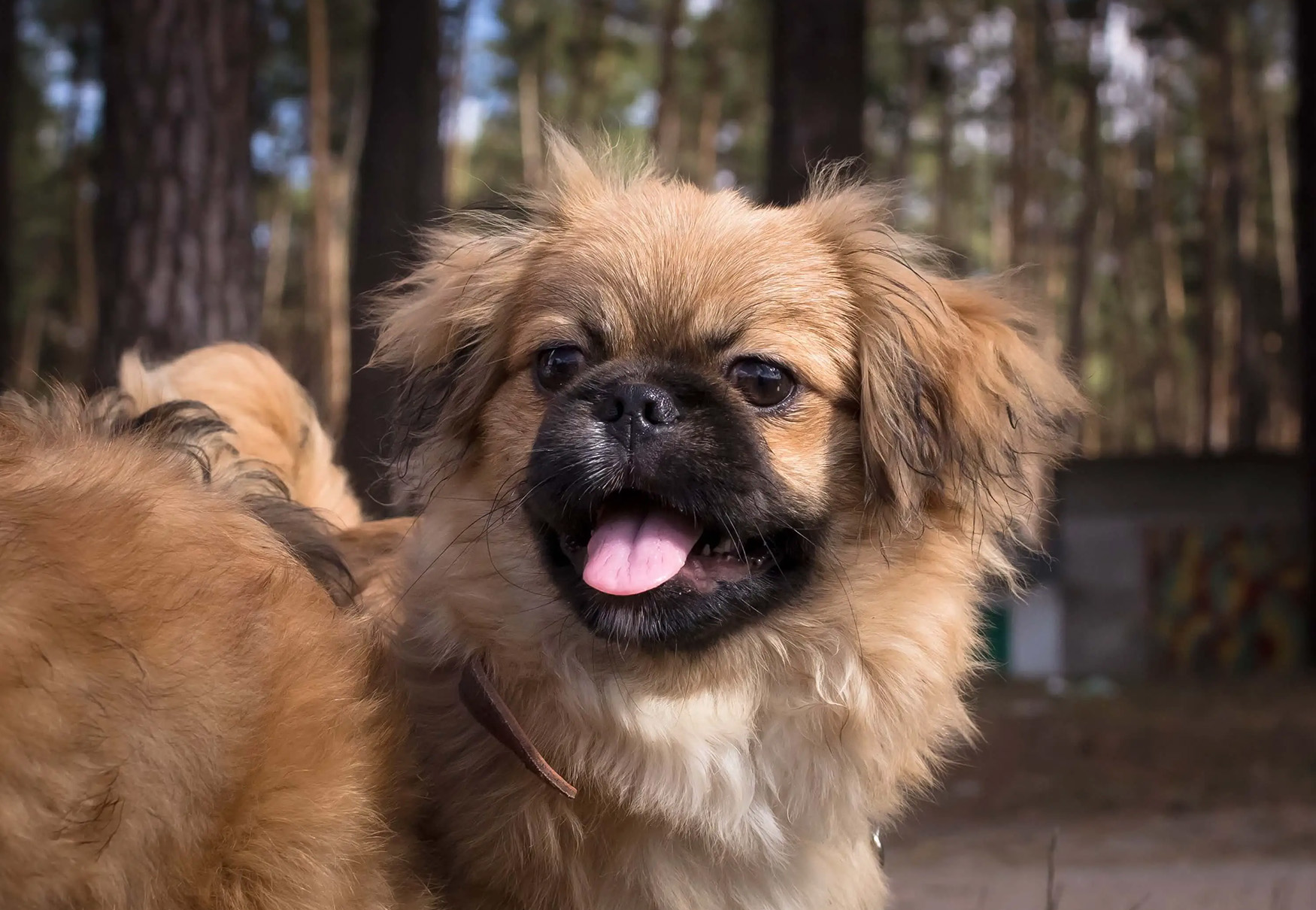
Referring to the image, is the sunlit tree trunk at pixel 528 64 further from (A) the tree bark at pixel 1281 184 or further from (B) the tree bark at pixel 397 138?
(A) the tree bark at pixel 1281 184

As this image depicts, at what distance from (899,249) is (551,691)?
59.2 inches

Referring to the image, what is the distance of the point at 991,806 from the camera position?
10531 mm

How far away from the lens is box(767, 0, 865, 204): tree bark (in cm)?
898

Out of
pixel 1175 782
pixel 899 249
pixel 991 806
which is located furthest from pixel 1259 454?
pixel 899 249

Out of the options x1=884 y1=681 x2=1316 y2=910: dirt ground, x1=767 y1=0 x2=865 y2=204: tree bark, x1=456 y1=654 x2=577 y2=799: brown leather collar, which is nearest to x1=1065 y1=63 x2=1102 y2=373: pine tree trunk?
x1=884 y1=681 x2=1316 y2=910: dirt ground

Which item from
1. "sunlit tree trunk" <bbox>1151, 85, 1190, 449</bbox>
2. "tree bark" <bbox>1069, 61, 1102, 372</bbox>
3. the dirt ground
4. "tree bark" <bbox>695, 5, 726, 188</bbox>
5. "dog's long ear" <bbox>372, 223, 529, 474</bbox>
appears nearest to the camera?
"dog's long ear" <bbox>372, 223, 529, 474</bbox>

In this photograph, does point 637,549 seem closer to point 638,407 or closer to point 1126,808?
point 638,407

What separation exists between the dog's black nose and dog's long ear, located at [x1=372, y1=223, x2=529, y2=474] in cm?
58

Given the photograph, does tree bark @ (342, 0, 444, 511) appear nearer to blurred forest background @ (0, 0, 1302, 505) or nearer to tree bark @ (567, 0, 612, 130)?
blurred forest background @ (0, 0, 1302, 505)

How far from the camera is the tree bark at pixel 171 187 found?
6148mm

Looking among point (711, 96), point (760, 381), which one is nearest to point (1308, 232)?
point (760, 381)

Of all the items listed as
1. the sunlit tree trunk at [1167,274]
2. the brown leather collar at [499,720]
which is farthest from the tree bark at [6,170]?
the sunlit tree trunk at [1167,274]

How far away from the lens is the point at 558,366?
322 centimetres

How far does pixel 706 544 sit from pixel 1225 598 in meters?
15.9
